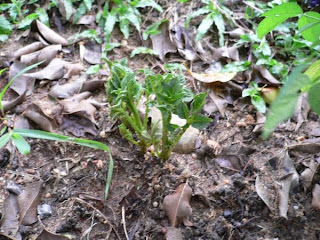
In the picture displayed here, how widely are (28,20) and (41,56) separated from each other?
26 centimetres

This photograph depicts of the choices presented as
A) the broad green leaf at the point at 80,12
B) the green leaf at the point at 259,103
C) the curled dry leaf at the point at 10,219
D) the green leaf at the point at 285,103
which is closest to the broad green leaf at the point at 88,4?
the broad green leaf at the point at 80,12

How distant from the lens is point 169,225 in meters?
1.40

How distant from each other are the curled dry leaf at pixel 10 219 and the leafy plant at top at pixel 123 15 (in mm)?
938

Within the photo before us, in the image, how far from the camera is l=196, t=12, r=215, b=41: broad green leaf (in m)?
2.04

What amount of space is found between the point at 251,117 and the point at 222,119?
0.40ft

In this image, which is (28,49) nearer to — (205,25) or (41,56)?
(41,56)

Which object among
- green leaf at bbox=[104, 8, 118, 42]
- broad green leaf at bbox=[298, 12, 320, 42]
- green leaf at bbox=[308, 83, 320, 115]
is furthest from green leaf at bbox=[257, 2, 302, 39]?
green leaf at bbox=[104, 8, 118, 42]

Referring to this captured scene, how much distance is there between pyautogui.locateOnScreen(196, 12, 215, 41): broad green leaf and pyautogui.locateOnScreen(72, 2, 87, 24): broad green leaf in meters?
0.60

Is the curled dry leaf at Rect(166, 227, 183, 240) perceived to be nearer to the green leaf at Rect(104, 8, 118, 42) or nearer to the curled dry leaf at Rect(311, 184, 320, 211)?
the curled dry leaf at Rect(311, 184, 320, 211)

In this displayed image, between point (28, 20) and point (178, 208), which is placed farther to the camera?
point (28, 20)

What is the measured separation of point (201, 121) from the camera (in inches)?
52.9

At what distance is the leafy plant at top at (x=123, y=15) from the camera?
2.06 meters

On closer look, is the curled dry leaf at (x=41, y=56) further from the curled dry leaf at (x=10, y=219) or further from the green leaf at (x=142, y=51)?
the curled dry leaf at (x=10, y=219)

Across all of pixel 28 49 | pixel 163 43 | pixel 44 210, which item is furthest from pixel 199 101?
pixel 28 49
